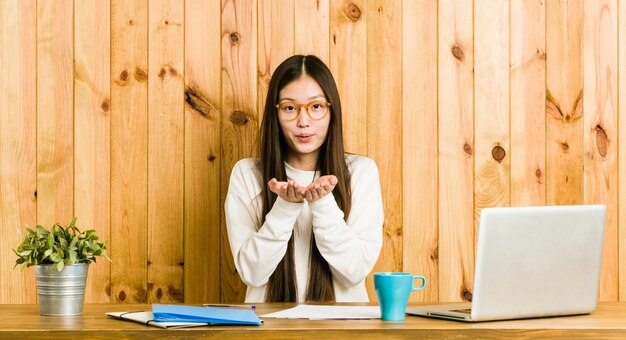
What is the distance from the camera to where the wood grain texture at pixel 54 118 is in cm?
253

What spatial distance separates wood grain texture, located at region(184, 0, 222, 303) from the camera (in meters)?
2.55

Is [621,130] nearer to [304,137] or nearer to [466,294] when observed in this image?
[466,294]

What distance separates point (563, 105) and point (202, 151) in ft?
4.10

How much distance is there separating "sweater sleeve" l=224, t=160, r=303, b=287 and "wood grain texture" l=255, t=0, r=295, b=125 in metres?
0.35

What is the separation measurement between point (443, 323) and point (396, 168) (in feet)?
3.97

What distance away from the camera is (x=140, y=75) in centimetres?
254

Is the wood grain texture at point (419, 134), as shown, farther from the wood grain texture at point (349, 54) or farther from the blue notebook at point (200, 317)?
the blue notebook at point (200, 317)

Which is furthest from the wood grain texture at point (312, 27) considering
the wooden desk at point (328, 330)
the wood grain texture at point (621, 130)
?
the wooden desk at point (328, 330)

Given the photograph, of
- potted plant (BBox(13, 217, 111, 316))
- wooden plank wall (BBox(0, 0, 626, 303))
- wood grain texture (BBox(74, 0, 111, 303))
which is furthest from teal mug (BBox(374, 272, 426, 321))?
wood grain texture (BBox(74, 0, 111, 303))

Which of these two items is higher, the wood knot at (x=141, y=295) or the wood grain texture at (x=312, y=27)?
the wood grain texture at (x=312, y=27)

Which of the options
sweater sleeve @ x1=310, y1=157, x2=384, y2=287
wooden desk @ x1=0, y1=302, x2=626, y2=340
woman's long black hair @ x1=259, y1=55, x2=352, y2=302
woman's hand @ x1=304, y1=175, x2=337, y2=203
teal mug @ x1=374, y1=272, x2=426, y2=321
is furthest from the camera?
woman's long black hair @ x1=259, y1=55, x2=352, y2=302

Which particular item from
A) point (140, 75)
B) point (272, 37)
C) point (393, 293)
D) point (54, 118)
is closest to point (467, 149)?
point (272, 37)

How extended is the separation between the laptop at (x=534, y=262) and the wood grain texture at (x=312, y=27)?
1267 millimetres

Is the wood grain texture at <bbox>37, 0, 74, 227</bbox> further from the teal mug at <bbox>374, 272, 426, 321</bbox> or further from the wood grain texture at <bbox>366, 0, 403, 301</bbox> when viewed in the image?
the teal mug at <bbox>374, 272, 426, 321</bbox>
